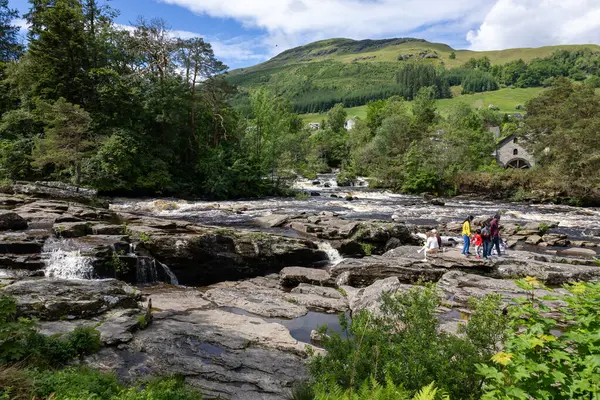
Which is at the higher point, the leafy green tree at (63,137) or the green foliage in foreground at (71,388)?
the leafy green tree at (63,137)

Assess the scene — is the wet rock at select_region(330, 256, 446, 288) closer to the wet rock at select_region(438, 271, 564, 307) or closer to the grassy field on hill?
the wet rock at select_region(438, 271, 564, 307)

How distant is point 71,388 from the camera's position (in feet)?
16.8

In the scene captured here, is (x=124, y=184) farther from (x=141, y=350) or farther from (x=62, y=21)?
(x=141, y=350)

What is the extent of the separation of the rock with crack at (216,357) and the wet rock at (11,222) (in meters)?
10.0

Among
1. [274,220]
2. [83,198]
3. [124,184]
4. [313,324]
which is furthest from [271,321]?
[124,184]

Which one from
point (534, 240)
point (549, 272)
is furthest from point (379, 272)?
point (534, 240)

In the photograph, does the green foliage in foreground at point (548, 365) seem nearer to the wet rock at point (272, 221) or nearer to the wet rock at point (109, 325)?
the wet rock at point (109, 325)

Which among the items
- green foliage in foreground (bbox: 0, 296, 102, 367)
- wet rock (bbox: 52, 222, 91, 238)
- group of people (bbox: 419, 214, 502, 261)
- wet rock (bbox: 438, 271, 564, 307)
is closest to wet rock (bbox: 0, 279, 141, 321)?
green foliage in foreground (bbox: 0, 296, 102, 367)

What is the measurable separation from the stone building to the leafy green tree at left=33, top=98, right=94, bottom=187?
6912 centimetres

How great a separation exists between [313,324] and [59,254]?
33.6 feet

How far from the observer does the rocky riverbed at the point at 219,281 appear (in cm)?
845

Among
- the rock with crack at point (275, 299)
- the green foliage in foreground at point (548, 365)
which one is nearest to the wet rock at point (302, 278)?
the rock with crack at point (275, 299)

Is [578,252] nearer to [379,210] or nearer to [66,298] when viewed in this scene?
[379,210]

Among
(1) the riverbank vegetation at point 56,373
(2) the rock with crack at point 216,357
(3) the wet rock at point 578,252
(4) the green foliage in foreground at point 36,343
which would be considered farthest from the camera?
(3) the wet rock at point 578,252
